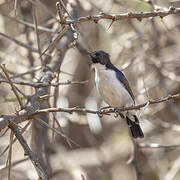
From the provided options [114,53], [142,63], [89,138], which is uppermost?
[114,53]

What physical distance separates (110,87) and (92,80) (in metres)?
2.41

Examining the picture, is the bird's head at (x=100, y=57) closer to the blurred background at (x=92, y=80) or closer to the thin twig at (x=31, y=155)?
the blurred background at (x=92, y=80)

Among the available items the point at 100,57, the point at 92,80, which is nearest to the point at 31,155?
the point at 100,57

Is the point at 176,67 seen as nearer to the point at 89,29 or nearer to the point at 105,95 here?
the point at 89,29

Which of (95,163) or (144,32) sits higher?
(144,32)

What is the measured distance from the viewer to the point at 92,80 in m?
7.37

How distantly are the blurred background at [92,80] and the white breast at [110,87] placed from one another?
1.77ft

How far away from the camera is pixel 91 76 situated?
289 inches

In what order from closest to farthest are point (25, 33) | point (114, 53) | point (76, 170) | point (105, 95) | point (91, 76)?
point (105, 95) < point (25, 33) < point (76, 170) < point (114, 53) < point (91, 76)

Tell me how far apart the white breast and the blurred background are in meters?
0.54

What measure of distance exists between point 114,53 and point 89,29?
601 mm

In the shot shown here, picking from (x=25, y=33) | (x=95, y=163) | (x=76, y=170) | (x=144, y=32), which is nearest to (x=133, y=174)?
(x=95, y=163)

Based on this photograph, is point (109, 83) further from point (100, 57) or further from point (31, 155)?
point (31, 155)

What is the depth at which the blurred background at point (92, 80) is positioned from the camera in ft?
19.3
